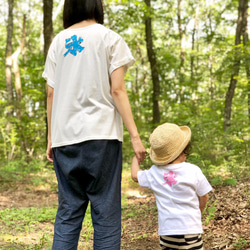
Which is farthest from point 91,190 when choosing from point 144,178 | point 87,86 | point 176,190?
point 87,86

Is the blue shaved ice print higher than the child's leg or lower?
higher

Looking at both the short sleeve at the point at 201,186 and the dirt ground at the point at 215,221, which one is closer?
the short sleeve at the point at 201,186

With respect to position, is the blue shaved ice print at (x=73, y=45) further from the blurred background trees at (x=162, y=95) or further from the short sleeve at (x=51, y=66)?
the blurred background trees at (x=162, y=95)

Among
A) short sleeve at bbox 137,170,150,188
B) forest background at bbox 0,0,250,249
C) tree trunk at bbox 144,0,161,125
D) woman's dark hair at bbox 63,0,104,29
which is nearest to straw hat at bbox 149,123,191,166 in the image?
short sleeve at bbox 137,170,150,188

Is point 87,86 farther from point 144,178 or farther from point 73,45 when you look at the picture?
point 144,178

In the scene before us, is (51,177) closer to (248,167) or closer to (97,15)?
(248,167)

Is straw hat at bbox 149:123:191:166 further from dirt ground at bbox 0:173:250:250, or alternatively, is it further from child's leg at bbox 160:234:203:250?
dirt ground at bbox 0:173:250:250

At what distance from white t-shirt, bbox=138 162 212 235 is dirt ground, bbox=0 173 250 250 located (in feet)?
4.66

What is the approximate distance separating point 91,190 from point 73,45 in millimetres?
1037

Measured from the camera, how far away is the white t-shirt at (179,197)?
7.13ft

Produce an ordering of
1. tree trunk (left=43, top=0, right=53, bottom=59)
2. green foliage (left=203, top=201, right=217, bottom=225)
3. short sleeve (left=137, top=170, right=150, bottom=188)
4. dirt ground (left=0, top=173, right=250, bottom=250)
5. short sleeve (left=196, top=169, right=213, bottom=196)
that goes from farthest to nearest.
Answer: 1. tree trunk (left=43, top=0, right=53, bottom=59)
2. green foliage (left=203, top=201, right=217, bottom=225)
3. dirt ground (left=0, top=173, right=250, bottom=250)
4. short sleeve (left=137, top=170, right=150, bottom=188)
5. short sleeve (left=196, top=169, right=213, bottom=196)

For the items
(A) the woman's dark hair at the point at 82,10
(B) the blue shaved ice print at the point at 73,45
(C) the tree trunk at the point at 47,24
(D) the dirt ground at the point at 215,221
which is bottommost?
(D) the dirt ground at the point at 215,221

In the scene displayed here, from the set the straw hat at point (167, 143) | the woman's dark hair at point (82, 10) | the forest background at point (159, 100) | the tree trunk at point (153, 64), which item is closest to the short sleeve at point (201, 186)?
the straw hat at point (167, 143)

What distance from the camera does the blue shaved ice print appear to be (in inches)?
86.7
